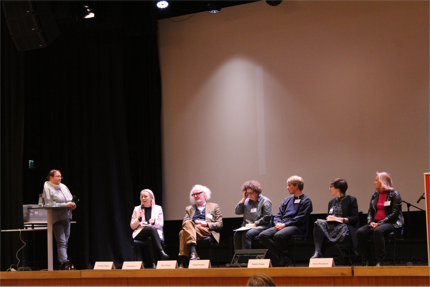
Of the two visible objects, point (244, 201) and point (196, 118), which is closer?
point (244, 201)

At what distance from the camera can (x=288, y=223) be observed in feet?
15.4

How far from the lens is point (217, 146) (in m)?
6.27

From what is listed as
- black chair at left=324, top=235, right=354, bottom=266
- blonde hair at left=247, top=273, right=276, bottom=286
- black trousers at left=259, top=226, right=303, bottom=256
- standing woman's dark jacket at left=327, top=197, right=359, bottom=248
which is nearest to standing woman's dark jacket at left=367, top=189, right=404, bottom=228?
standing woman's dark jacket at left=327, top=197, right=359, bottom=248

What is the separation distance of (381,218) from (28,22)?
411cm

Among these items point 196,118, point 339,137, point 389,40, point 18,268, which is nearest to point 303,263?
point 339,137

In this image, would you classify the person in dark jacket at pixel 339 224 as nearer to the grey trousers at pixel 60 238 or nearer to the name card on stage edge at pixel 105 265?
the name card on stage edge at pixel 105 265

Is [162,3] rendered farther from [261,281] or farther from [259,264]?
[261,281]

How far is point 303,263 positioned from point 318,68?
2445 millimetres

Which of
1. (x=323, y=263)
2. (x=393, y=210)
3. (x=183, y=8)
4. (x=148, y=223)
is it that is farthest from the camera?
(x=183, y=8)

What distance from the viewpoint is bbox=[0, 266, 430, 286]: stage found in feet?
7.81

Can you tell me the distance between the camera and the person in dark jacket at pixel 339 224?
4.47 meters

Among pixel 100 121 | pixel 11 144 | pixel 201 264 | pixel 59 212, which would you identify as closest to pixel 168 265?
pixel 201 264

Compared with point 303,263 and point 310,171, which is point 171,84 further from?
point 303,263

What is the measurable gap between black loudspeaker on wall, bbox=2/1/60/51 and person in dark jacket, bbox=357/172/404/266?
3805 millimetres
